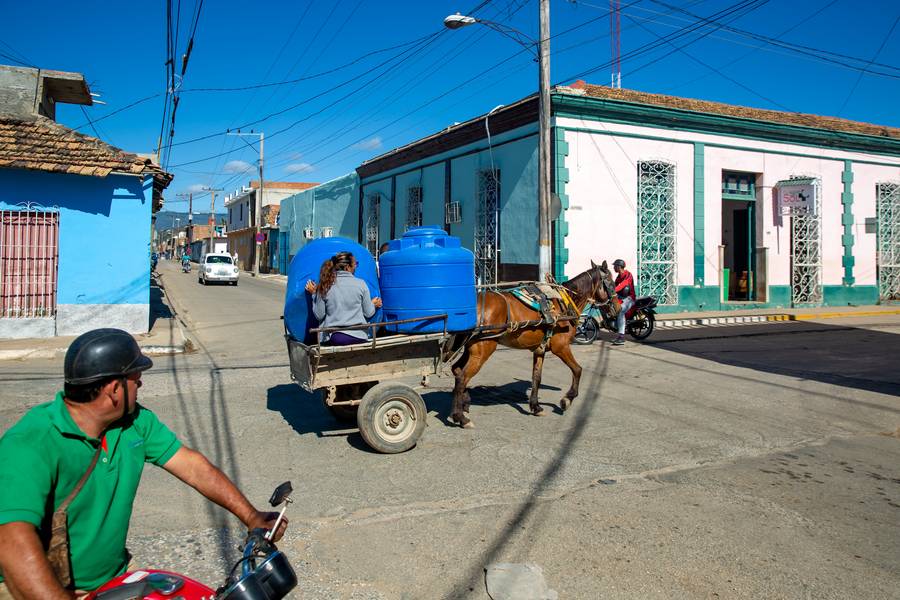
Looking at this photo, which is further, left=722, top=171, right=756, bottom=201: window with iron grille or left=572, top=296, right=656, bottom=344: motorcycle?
left=722, top=171, right=756, bottom=201: window with iron grille

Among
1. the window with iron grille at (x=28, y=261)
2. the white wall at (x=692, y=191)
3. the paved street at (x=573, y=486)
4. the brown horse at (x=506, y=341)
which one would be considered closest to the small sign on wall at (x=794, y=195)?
the white wall at (x=692, y=191)

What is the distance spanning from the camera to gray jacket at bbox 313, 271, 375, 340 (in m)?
6.12

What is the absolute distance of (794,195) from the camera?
69.9 ft

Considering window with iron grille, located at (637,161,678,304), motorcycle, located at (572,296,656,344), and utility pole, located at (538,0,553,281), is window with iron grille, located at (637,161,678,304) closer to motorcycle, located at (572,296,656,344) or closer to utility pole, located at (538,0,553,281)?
motorcycle, located at (572,296,656,344)

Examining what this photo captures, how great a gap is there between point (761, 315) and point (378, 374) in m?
16.5

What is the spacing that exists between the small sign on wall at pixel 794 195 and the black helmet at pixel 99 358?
22.8 metres

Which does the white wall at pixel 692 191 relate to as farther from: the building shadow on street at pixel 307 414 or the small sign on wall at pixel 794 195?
the building shadow on street at pixel 307 414

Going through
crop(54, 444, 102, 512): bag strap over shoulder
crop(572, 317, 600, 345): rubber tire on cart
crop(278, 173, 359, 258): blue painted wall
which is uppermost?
crop(278, 173, 359, 258): blue painted wall

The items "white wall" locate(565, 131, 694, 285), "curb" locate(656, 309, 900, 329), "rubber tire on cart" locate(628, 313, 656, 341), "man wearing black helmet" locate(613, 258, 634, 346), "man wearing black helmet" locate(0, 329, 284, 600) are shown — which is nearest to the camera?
"man wearing black helmet" locate(0, 329, 284, 600)

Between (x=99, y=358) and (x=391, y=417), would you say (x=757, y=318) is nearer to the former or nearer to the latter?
(x=391, y=417)

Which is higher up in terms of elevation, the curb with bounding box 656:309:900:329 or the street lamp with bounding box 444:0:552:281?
the street lamp with bounding box 444:0:552:281

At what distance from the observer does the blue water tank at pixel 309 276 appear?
6.46 m

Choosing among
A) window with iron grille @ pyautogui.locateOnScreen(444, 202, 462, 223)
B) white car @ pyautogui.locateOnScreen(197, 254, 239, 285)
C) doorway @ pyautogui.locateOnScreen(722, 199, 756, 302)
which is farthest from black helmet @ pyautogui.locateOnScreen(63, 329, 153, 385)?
white car @ pyautogui.locateOnScreen(197, 254, 239, 285)

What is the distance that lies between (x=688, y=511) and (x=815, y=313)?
1843 centimetres
